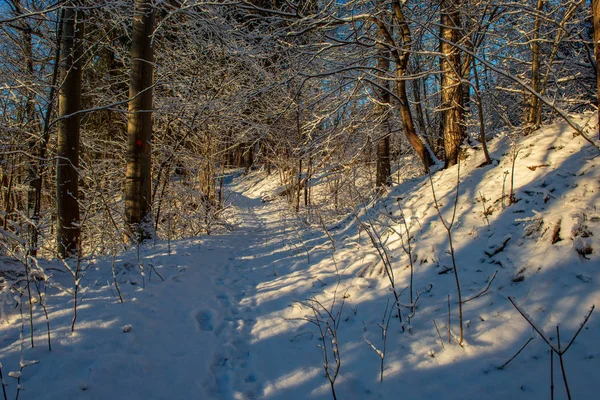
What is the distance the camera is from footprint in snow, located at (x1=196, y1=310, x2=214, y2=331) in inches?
114

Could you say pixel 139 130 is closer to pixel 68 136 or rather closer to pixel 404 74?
pixel 68 136

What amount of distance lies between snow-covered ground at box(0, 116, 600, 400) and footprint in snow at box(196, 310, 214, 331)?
2cm

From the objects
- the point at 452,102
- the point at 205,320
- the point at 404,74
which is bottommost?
the point at 205,320

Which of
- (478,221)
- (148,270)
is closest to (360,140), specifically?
(478,221)

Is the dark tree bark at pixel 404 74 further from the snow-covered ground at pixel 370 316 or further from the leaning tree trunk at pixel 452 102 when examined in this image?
the snow-covered ground at pixel 370 316

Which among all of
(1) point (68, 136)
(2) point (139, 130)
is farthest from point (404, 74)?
(1) point (68, 136)

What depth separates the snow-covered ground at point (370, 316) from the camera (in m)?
1.92

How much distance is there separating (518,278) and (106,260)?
467 centimetres

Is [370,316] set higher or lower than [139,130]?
lower

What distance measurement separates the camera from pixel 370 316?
2.83m

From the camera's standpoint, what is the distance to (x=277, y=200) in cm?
1550

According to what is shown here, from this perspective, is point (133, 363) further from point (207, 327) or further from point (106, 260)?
point (106, 260)

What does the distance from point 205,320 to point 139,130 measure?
395cm

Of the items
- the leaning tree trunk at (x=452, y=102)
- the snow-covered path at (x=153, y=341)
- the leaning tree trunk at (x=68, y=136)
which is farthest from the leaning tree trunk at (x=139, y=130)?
the leaning tree trunk at (x=452, y=102)
